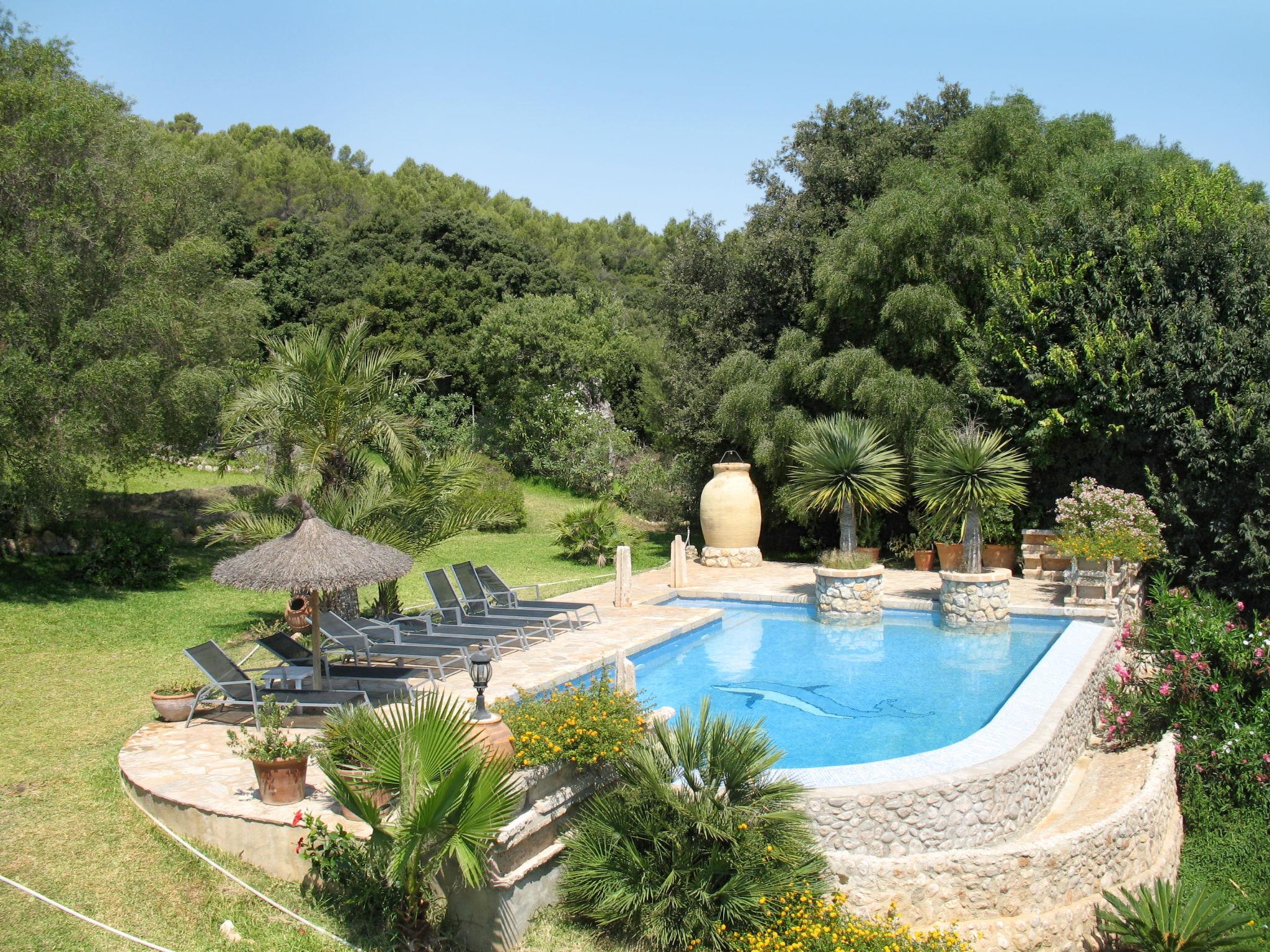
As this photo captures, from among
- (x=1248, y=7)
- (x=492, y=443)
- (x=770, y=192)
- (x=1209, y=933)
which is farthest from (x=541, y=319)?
(x=1209, y=933)

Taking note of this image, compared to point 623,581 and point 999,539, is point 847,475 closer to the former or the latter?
point 999,539

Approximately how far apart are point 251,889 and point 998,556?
14.1 m

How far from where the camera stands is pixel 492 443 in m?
29.2

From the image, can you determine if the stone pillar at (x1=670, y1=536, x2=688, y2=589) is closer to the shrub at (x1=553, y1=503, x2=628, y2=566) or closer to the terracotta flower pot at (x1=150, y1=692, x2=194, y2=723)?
the shrub at (x1=553, y1=503, x2=628, y2=566)

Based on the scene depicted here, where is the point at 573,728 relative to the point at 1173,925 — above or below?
above

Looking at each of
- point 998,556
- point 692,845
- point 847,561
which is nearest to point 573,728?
point 692,845

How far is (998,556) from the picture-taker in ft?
55.6

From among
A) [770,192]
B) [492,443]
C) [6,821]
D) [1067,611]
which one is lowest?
[6,821]

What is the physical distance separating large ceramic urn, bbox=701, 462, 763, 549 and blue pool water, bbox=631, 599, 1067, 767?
3460mm

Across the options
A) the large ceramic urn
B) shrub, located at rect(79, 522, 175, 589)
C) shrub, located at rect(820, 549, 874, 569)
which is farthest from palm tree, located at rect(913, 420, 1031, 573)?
shrub, located at rect(79, 522, 175, 589)

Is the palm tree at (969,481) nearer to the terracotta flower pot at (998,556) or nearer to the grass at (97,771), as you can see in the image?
the terracotta flower pot at (998,556)

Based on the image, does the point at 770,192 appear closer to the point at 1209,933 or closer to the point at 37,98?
the point at 37,98

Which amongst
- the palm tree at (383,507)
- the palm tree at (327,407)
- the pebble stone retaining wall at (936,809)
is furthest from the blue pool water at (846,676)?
the palm tree at (327,407)

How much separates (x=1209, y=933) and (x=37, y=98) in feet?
57.0
